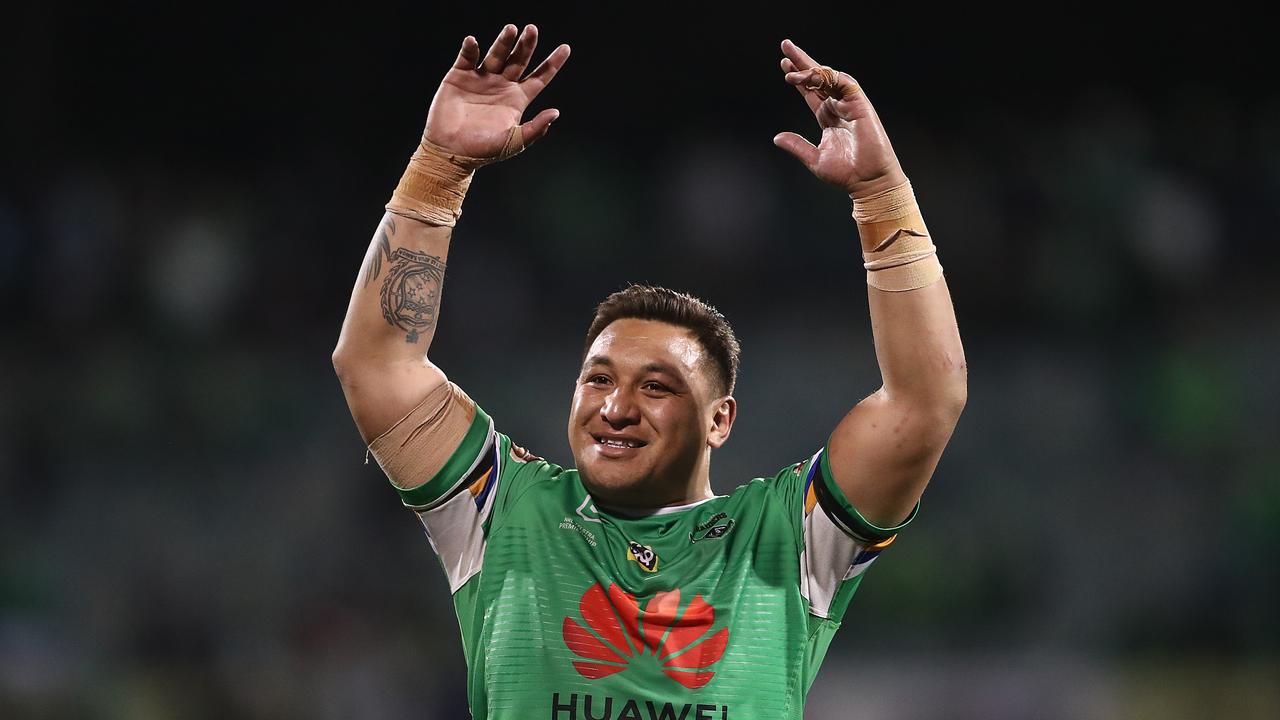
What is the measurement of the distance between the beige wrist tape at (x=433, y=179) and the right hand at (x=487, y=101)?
0.02 meters

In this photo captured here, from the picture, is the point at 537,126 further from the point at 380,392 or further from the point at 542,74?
the point at 380,392

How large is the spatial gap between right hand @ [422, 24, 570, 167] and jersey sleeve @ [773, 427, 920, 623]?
3.45 feet

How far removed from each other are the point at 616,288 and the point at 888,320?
589 cm

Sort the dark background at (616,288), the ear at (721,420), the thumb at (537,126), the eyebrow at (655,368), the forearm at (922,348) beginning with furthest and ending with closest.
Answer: the dark background at (616,288), the ear at (721,420), the eyebrow at (655,368), the thumb at (537,126), the forearm at (922,348)

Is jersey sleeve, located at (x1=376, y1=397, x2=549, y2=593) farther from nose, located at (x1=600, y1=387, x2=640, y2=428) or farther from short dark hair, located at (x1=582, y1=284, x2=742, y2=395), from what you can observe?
short dark hair, located at (x1=582, y1=284, x2=742, y2=395)

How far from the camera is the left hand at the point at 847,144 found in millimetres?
2645

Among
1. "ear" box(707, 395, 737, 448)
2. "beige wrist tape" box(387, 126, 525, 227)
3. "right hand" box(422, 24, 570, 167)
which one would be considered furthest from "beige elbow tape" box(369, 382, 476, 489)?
"ear" box(707, 395, 737, 448)

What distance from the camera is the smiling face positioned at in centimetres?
283

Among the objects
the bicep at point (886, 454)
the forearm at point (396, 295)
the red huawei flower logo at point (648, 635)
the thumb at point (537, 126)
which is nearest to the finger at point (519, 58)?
the thumb at point (537, 126)

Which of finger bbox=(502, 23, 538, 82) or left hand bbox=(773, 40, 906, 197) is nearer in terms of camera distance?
left hand bbox=(773, 40, 906, 197)

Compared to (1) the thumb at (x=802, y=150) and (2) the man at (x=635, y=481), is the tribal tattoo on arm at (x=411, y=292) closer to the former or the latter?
(2) the man at (x=635, y=481)

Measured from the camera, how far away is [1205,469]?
304 inches

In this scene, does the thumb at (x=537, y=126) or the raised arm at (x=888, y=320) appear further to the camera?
the thumb at (x=537, y=126)

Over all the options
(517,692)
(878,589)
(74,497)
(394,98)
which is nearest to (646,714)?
(517,692)
